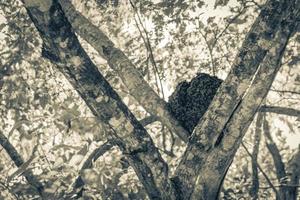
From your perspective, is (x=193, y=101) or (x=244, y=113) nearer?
(x=244, y=113)

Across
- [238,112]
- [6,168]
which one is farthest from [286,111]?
[6,168]

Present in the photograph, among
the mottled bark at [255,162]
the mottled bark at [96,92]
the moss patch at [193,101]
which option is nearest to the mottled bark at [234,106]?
the mottled bark at [96,92]

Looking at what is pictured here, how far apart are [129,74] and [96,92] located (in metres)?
1.20

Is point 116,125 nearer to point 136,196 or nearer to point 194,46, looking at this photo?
point 136,196

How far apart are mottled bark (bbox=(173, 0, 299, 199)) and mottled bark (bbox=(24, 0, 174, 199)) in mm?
203

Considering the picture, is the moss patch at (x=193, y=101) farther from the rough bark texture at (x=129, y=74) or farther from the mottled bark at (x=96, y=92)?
the mottled bark at (x=96, y=92)

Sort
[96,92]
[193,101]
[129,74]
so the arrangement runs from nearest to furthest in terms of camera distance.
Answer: [96,92]
[193,101]
[129,74]

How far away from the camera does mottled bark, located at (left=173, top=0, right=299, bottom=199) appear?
2.85m

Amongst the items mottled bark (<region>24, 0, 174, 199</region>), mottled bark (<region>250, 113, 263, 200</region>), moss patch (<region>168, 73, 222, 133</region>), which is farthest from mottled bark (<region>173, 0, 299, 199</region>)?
mottled bark (<region>250, 113, 263, 200</region>)

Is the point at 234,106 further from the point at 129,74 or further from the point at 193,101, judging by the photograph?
the point at 129,74

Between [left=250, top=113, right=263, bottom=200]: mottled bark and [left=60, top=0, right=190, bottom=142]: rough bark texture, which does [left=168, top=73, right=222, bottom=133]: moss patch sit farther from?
[left=250, top=113, right=263, bottom=200]: mottled bark

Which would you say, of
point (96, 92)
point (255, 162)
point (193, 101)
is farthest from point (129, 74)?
point (255, 162)

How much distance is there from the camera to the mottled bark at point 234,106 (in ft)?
9.36

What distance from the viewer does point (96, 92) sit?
284 cm
